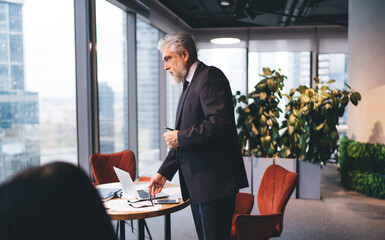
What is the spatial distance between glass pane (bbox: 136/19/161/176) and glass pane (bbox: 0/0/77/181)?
7.77 ft

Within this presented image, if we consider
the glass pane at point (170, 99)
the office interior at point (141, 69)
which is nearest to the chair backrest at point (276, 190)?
the office interior at point (141, 69)

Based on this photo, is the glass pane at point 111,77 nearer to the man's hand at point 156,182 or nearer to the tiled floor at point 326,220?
the tiled floor at point 326,220

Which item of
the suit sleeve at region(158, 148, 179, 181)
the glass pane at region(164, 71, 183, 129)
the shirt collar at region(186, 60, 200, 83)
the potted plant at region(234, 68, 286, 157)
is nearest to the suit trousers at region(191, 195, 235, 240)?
the suit sleeve at region(158, 148, 179, 181)

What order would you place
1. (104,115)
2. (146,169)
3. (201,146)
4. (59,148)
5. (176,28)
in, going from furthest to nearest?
(176,28)
(146,169)
(104,115)
(59,148)
(201,146)

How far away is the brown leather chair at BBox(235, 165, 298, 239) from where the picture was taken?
5.82 ft

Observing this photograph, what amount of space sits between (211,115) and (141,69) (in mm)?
4892

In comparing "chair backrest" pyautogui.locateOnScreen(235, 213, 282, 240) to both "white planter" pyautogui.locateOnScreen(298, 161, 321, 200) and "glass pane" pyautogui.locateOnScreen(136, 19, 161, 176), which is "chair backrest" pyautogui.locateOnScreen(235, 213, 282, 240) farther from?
"glass pane" pyautogui.locateOnScreen(136, 19, 161, 176)

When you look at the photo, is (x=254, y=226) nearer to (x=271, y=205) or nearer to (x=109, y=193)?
(x=271, y=205)

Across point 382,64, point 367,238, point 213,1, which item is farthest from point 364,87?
point 213,1

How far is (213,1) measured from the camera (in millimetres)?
6598

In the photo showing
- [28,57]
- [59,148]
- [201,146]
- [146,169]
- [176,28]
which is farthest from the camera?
[176,28]

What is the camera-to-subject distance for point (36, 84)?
3.21 meters

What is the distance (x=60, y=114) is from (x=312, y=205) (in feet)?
11.7

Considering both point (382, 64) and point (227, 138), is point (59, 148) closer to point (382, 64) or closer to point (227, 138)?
point (227, 138)
